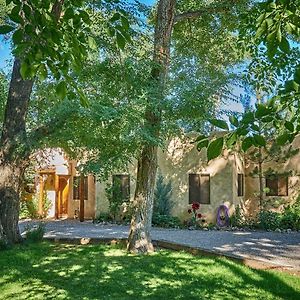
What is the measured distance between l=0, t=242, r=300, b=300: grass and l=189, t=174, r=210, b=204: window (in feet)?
23.5

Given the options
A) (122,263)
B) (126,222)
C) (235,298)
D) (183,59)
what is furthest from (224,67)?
(235,298)

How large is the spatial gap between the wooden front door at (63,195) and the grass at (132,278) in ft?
34.9

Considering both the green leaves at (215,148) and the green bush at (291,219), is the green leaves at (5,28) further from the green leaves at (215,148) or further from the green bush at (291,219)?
the green bush at (291,219)

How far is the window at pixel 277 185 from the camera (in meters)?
15.4

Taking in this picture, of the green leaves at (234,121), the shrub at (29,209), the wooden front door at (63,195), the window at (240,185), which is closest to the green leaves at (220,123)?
the green leaves at (234,121)

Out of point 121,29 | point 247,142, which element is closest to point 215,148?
point 247,142

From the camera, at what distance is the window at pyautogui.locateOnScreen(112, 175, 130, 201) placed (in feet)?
52.4

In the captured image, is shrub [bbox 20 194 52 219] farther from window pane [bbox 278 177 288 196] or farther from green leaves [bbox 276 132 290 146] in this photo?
green leaves [bbox 276 132 290 146]

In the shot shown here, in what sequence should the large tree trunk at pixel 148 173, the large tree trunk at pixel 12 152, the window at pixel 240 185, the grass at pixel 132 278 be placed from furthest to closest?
the window at pixel 240 185
the large tree trunk at pixel 12 152
the large tree trunk at pixel 148 173
the grass at pixel 132 278

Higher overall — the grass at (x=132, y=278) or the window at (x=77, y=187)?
the window at (x=77, y=187)

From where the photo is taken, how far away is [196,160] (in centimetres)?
1572

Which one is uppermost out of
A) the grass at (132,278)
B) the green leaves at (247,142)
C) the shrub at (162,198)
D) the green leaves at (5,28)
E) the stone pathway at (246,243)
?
the green leaves at (5,28)

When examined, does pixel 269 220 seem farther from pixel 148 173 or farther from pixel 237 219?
pixel 148 173

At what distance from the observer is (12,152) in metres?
9.16
